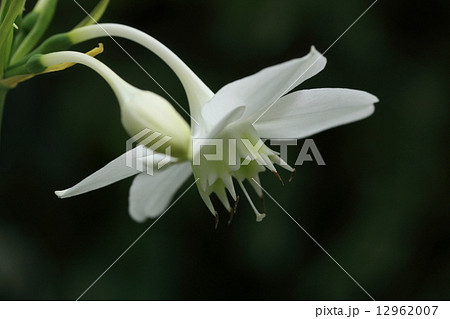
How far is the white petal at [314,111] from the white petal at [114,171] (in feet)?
0.45

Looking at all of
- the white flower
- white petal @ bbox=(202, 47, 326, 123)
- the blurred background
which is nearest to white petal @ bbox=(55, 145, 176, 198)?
the white flower

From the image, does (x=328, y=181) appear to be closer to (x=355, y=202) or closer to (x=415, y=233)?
(x=355, y=202)

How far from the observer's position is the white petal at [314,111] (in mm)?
720

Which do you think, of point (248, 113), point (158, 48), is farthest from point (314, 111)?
point (158, 48)

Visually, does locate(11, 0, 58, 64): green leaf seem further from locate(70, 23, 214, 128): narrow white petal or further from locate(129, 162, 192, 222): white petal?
locate(129, 162, 192, 222): white petal

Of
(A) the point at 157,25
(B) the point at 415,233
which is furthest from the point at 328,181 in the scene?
(A) the point at 157,25

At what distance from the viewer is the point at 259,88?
0.66 meters

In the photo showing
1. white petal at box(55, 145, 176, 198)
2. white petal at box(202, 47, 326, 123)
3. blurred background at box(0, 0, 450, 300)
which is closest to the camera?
white petal at box(202, 47, 326, 123)

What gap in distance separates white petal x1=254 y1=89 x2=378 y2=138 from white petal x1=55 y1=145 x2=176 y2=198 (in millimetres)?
138

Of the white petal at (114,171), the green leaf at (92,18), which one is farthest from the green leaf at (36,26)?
the white petal at (114,171)

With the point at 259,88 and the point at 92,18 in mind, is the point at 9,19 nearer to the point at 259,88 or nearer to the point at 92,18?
the point at 92,18

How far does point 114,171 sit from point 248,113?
18cm

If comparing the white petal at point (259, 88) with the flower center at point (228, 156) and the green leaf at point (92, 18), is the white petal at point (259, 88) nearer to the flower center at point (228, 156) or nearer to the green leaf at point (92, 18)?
the flower center at point (228, 156)

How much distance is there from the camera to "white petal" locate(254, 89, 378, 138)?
720 mm
